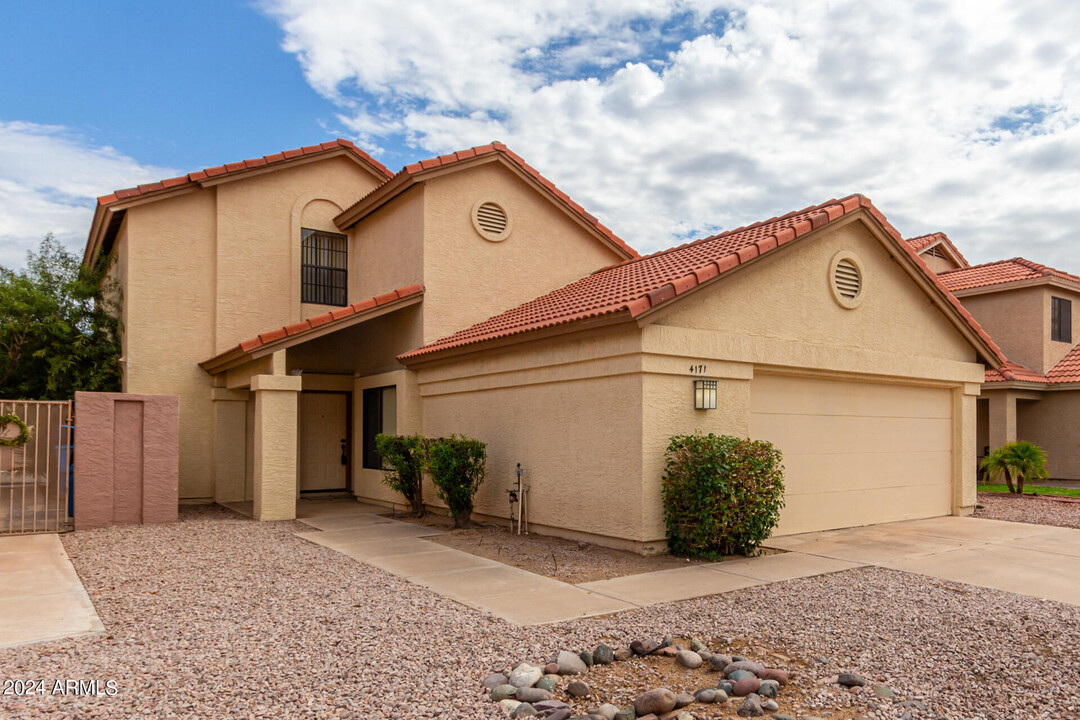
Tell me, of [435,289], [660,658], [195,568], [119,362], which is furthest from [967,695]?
[119,362]

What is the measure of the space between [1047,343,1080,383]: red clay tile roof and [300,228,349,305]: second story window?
Result: 18.6m

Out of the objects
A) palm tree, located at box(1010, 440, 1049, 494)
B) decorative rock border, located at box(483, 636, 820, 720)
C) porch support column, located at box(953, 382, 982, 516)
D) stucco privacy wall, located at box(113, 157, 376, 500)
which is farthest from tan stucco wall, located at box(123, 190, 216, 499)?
palm tree, located at box(1010, 440, 1049, 494)

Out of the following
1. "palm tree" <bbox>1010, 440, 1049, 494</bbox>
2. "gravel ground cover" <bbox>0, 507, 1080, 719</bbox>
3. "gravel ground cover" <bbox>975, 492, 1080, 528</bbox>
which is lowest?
"gravel ground cover" <bbox>975, 492, 1080, 528</bbox>

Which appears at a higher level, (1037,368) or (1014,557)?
(1037,368)

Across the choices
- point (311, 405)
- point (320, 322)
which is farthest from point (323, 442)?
point (320, 322)

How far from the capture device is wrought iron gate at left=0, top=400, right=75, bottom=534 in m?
11.0

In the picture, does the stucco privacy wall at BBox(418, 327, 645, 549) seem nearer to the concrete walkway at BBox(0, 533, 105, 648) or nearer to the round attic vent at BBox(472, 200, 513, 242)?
the round attic vent at BBox(472, 200, 513, 242)

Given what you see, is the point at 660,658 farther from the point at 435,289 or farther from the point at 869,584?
the point at 435,289

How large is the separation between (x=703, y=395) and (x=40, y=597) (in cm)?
738

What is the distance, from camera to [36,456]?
433 inches

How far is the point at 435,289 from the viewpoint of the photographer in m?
13.7

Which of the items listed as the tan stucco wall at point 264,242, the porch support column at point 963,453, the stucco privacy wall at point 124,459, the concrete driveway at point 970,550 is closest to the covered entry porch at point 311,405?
the tan stucco wall at point 264,242

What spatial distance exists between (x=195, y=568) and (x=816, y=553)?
740cm

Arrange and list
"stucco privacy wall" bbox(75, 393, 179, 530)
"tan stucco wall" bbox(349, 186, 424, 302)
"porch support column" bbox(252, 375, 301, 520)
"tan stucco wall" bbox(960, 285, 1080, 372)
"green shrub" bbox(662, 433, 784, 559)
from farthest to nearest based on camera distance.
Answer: "tan stucco wall" bbox(960, 285, 1080, 372) < "tan stucco wall" bbox(349, 186, 424, 302) < "porch support column" bbox(252, 375, 301, 520) < "stucco privacy wall" bbox(75, 393, 179, 530) < "green shrub" bbox(662, 433, 784, 559)
